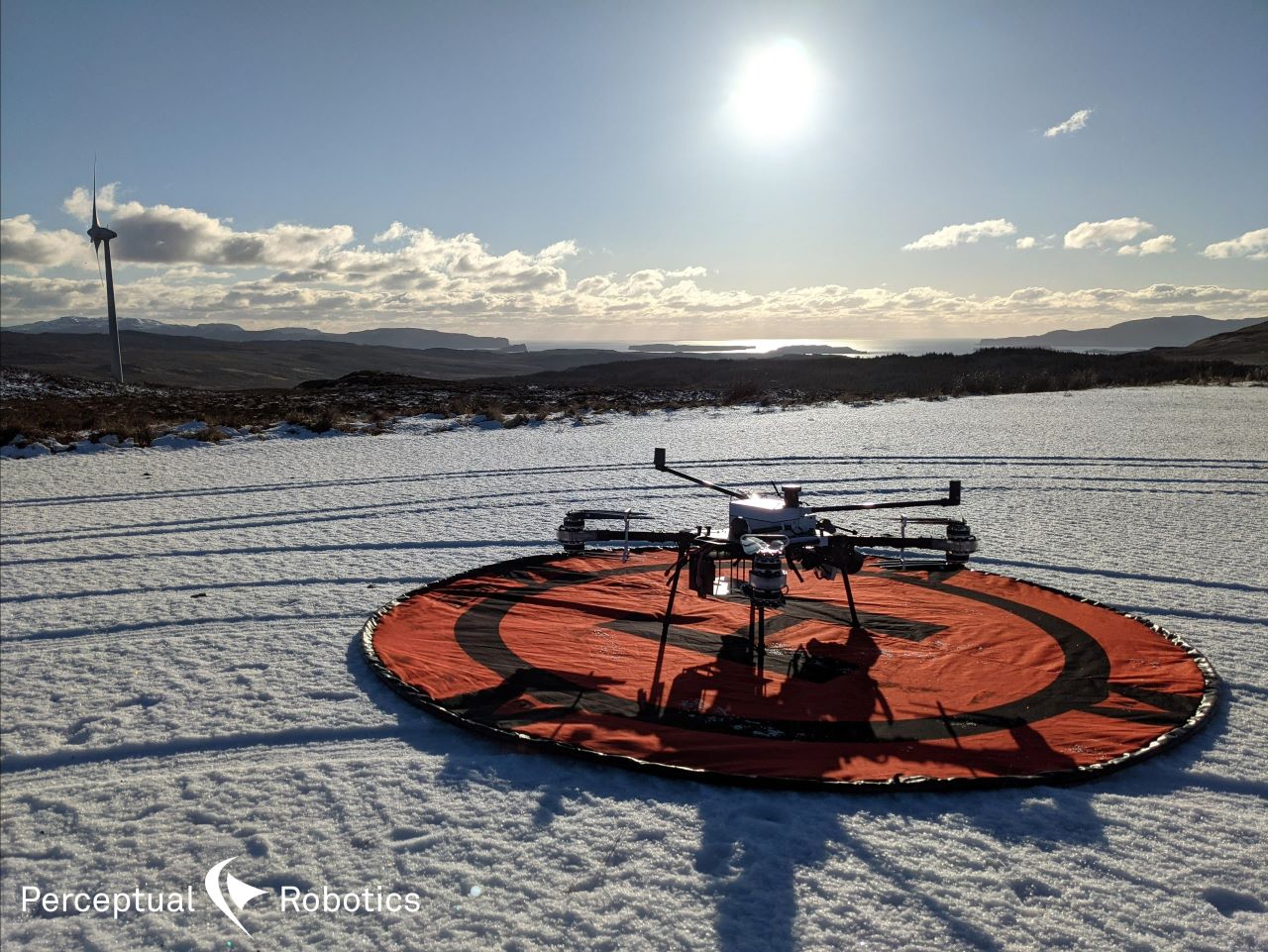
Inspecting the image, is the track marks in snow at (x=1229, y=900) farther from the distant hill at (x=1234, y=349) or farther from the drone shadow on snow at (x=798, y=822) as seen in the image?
the distant hill at (x=1234, y=349)

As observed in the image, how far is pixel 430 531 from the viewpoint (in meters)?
12.3

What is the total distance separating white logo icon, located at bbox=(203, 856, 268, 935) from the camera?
3840mm

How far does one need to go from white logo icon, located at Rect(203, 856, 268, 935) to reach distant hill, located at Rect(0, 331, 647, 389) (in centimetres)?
9871

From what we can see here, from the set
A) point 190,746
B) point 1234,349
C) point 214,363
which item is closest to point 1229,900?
point 190,746

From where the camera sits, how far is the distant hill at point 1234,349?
75.5m

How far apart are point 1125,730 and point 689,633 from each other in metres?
3.81

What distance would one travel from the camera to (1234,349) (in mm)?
84625

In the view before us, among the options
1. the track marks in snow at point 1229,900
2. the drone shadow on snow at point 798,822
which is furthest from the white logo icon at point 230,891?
the track marks in snow at point 1229,900

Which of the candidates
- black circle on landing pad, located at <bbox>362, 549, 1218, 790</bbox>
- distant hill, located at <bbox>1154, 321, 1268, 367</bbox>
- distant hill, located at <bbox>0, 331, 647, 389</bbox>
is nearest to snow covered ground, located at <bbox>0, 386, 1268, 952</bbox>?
black circle on landing pad, located at <bbox>362, 549, 1218, 790</bbox>

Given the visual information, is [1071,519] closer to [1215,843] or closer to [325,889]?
[1215,843]

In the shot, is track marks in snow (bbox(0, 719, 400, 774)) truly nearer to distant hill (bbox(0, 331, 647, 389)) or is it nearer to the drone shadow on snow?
the drone shadow on snow

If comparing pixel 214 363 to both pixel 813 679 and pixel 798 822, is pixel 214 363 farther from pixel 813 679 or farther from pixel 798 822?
pixel 798 822

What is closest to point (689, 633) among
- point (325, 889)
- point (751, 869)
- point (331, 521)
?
point (751, 869)

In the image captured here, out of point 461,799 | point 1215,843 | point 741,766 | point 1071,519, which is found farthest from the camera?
point 1071,519
